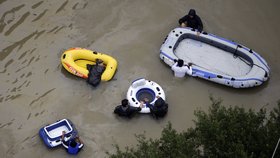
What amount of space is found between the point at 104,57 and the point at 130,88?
1458 mm

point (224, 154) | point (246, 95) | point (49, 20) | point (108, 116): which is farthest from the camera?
point (49, 20)

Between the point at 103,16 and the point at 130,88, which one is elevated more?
the point at 103,16

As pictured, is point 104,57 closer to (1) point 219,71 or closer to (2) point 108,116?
(2) point 108,116

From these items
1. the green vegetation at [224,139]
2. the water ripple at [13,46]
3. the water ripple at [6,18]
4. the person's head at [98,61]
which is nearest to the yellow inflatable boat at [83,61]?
the person's head at [98,61]

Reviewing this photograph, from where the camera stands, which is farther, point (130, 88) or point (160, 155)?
point (130, 88)

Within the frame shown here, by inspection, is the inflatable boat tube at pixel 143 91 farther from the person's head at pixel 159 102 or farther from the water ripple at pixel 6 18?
the water ripple at pixel 6 18

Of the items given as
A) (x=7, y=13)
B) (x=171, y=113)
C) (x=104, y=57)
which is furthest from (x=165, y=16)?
(x=7, y=13)

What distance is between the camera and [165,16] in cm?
1719

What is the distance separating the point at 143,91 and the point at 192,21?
341 cm

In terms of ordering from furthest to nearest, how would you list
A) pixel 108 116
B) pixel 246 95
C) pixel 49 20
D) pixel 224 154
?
pixel 49 20, pixel 246 95, pixel 108 116, pixel 224 154

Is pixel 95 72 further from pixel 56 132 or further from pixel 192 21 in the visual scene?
pixel 192 21

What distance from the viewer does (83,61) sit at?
15406 mm

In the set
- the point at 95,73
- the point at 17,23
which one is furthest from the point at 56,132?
the point at 17,23

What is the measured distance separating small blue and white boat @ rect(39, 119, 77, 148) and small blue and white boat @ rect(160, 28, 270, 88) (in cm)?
394
